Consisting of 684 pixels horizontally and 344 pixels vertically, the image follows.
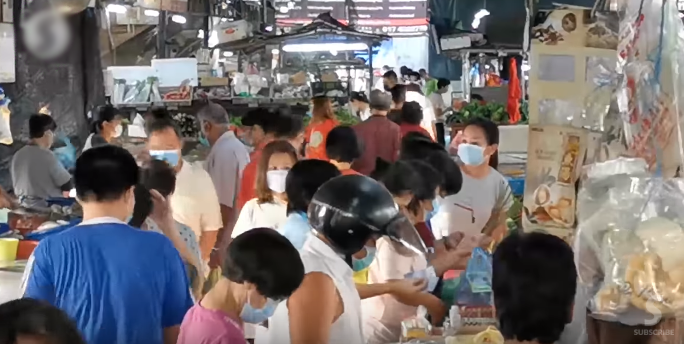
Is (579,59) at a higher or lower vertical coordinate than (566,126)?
higher

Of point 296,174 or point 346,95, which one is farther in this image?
point 346,95

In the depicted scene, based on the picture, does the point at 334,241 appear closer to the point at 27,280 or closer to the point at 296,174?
the point at 296,174

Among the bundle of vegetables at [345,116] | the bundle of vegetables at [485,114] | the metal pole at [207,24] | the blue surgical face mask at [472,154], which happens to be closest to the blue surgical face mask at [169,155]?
the blue surgical face mask at [472,154]

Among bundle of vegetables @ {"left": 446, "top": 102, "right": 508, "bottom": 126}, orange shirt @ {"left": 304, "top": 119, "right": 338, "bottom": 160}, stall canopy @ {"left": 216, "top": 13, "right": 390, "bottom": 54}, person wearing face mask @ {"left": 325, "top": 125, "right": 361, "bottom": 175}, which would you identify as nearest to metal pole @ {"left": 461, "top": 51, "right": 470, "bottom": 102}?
stall canopy @ {"left": 216, "top": 13, "right": 390, "bottom": 54}

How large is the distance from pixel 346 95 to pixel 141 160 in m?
6.00

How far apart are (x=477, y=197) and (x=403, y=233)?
6.14 feet

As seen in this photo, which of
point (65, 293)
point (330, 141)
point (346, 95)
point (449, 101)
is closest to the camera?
point (65, 293)

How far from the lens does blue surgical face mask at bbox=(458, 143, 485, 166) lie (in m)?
4.74

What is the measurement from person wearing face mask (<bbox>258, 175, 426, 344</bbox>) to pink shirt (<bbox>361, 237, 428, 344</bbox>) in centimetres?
51

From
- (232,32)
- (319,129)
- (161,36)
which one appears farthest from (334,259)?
(232,32)

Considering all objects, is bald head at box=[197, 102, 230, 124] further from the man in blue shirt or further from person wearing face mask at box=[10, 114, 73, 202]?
the man in blue shirt

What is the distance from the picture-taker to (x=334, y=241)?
2756 millimetres

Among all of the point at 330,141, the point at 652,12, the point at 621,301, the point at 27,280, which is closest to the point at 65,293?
the point at 27,280

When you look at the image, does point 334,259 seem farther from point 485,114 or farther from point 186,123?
point 485,114
